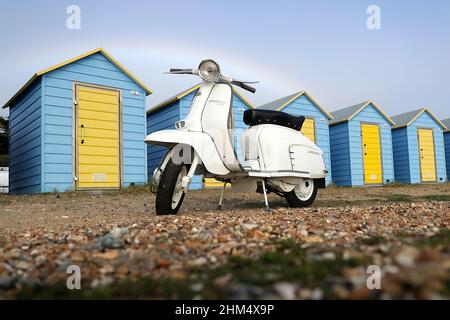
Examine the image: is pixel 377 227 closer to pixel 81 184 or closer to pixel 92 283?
pixel 92 283

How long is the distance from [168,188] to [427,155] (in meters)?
17.7

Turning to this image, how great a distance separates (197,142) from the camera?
4.16 metres

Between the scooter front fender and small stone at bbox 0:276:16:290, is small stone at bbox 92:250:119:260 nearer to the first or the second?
A: small stone at bbox 0:276:16:290

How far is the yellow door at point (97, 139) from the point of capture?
9.20m

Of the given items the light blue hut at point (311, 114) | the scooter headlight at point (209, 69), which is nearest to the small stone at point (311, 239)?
the scooter headlight at point (209, 69)

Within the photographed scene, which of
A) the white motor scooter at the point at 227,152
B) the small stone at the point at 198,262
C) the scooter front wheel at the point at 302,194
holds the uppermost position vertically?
the white motor scooter at the point at 227,152

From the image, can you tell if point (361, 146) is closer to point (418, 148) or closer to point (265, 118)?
point (418, 148)

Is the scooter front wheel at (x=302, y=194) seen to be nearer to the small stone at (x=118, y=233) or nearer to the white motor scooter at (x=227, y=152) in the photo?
the white motor scooter at (x=227, y=152)

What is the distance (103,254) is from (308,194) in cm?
412

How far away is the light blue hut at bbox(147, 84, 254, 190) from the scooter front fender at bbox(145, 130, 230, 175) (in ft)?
21.3

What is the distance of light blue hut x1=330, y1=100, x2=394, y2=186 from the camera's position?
611 inches

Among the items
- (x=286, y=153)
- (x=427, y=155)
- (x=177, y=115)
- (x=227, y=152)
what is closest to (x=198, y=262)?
(x=227, y=152)

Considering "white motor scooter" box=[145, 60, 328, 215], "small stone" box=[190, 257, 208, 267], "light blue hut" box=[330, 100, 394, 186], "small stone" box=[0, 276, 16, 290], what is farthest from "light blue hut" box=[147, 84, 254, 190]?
"small stone" box=[0, 276, 16, 290]

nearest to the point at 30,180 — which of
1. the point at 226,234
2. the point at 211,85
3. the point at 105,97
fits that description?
the point at 105,97
